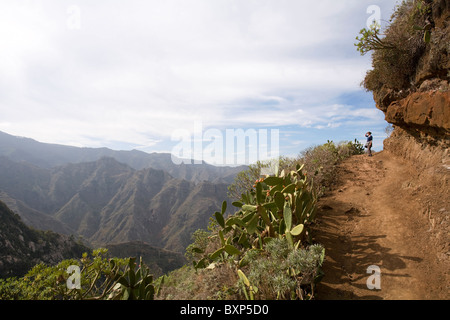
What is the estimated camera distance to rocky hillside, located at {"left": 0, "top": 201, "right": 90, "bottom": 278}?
31456 mm

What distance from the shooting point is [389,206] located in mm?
5289

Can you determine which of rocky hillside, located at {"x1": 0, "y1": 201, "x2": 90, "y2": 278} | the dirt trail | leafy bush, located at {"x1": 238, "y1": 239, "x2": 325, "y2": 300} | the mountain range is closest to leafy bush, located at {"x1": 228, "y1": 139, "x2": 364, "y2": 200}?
the dirt trail

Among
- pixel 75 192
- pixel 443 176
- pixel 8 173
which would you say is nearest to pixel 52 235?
pixel 443 176

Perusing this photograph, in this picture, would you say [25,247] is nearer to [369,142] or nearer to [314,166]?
[314,166]

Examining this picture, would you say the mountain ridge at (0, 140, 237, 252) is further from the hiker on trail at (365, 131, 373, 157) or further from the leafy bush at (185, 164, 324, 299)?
the leafy bush at (185, 164, 324, 299)

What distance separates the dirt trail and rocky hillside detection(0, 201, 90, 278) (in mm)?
38269

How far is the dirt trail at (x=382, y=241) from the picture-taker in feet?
10.6

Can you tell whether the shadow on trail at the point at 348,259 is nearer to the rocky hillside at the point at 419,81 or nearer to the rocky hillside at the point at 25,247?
the rocky hillside at the point at 419,81

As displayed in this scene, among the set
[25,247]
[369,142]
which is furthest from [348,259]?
[25,247]

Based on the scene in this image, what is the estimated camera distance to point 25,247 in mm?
37062

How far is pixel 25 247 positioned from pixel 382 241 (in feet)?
164
